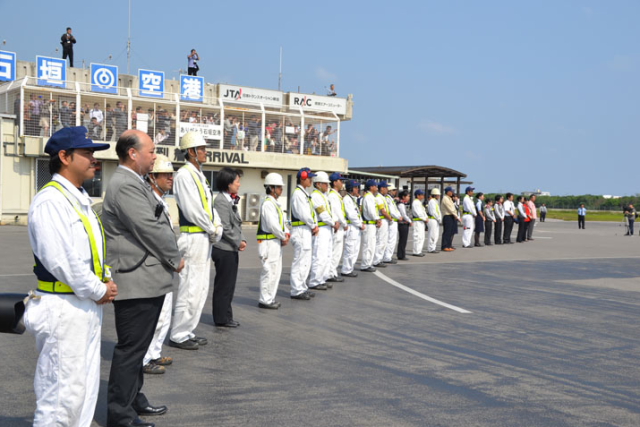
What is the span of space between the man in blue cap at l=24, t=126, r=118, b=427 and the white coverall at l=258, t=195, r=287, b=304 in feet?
18.9

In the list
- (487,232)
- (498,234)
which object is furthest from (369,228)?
(498,234)

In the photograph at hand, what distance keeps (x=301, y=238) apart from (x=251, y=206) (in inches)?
948

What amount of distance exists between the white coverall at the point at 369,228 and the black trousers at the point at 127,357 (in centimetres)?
1092

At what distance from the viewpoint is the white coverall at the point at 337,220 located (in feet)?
44.8

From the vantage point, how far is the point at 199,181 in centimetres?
699

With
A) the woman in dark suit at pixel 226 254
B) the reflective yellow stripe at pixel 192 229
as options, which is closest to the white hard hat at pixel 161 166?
the reflective yellow stripe at pixel 192 229

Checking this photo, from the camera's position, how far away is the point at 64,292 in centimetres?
376

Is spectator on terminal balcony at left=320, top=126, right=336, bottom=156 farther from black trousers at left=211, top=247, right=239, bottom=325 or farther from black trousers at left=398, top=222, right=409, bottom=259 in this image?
black trousers at left=211, top=247, right=239, bottom=325

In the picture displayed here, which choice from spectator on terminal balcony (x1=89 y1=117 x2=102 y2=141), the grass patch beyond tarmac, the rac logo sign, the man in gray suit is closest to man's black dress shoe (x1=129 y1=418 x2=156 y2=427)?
the man in gray suit

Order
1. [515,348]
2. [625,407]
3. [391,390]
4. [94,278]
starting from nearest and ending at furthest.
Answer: [94,278] → [625,407] → [391,390] → [515,348]

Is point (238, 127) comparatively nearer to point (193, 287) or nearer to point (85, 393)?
point (193, 287)

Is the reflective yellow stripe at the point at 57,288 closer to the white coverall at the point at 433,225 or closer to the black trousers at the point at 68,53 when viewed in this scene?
the white coverall at the point at 433,225

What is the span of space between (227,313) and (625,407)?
486 cm

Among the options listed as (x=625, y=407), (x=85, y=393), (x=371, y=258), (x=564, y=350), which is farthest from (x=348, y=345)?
(x=371, y=258)
